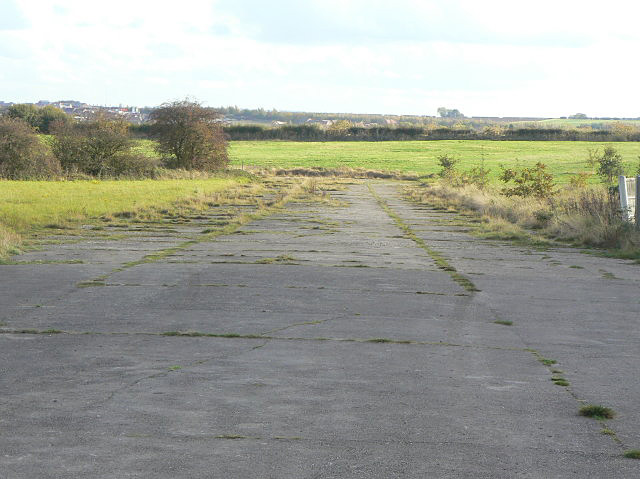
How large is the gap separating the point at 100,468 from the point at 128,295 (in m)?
6.61

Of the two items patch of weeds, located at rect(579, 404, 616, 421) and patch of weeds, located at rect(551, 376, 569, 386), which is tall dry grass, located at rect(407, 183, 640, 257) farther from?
patch of weeds, located at rect(579, 404, 616, 421)

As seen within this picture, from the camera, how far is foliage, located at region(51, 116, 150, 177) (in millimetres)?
47906

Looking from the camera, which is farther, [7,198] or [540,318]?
[7,198]

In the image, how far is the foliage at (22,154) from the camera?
44.4 m

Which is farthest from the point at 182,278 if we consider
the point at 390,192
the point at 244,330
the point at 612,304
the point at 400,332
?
the point at 390,192

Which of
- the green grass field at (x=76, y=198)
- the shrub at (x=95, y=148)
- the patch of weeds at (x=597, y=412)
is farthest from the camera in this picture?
the shrub at (x=95, y=148)

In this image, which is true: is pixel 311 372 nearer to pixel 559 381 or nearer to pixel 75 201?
pixel 559 381

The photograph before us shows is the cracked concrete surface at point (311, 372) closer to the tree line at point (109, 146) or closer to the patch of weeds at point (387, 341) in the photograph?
the patch of weeds at point (387, 341)

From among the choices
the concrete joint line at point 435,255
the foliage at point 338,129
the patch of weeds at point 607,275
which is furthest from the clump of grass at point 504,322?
the foliage at point 338,129

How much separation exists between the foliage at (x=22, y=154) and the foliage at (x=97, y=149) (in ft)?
5.45

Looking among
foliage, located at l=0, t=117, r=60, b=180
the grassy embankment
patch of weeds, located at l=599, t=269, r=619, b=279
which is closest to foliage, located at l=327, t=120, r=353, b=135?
the grassy embankment

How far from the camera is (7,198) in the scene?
31.5 meters

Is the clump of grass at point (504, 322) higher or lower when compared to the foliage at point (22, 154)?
lower

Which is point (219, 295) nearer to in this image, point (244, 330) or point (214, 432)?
point (244, 330)
